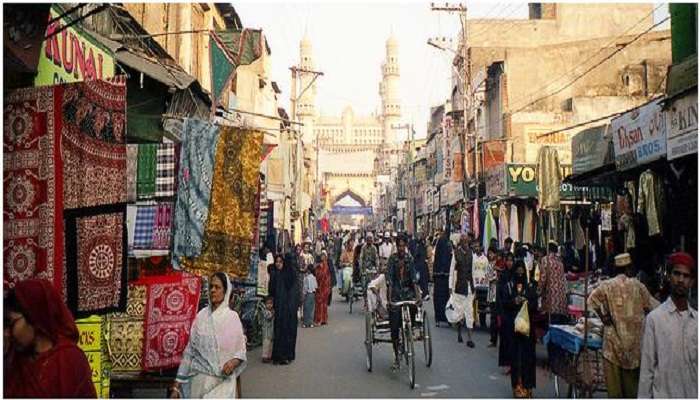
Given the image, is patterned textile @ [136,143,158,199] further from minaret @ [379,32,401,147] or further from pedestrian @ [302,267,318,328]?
minaret @ [379,32,401,147]

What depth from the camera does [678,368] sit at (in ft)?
15.2

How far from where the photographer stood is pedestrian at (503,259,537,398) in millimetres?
7465

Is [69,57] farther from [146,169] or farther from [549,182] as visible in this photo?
[549,182]

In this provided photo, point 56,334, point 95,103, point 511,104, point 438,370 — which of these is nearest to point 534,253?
point 438,370

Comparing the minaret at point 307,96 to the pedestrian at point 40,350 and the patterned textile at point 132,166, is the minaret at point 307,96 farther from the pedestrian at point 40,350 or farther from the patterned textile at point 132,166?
the pedestrian at point 40,350

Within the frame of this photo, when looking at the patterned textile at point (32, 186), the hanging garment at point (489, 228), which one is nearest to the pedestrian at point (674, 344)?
the patterned textile at point (32, 186)

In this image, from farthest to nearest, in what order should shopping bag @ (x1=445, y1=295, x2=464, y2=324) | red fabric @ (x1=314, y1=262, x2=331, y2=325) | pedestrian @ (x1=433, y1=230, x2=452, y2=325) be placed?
red fabric @ (x1=314, y1=262, x2=331, y2=325) < pedestrian @ (x1=433, y1=230, x2=452, y2=325) < shopping bag @ (x1=445, y1=295, x2=464, y2=324)

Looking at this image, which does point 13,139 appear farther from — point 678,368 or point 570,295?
point 570,295

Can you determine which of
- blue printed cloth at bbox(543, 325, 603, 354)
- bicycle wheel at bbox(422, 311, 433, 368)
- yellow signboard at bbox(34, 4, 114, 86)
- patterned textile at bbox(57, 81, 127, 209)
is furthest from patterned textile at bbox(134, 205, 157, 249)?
blue printed cloth at bbox(543, 325, 603, 354)

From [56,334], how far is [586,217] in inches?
460

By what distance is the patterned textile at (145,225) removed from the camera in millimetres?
7762

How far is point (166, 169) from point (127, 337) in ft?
5.61

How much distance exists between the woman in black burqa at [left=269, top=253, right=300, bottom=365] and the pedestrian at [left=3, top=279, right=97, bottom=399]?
21.5 feet

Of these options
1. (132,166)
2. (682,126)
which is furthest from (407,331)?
(682,126)
